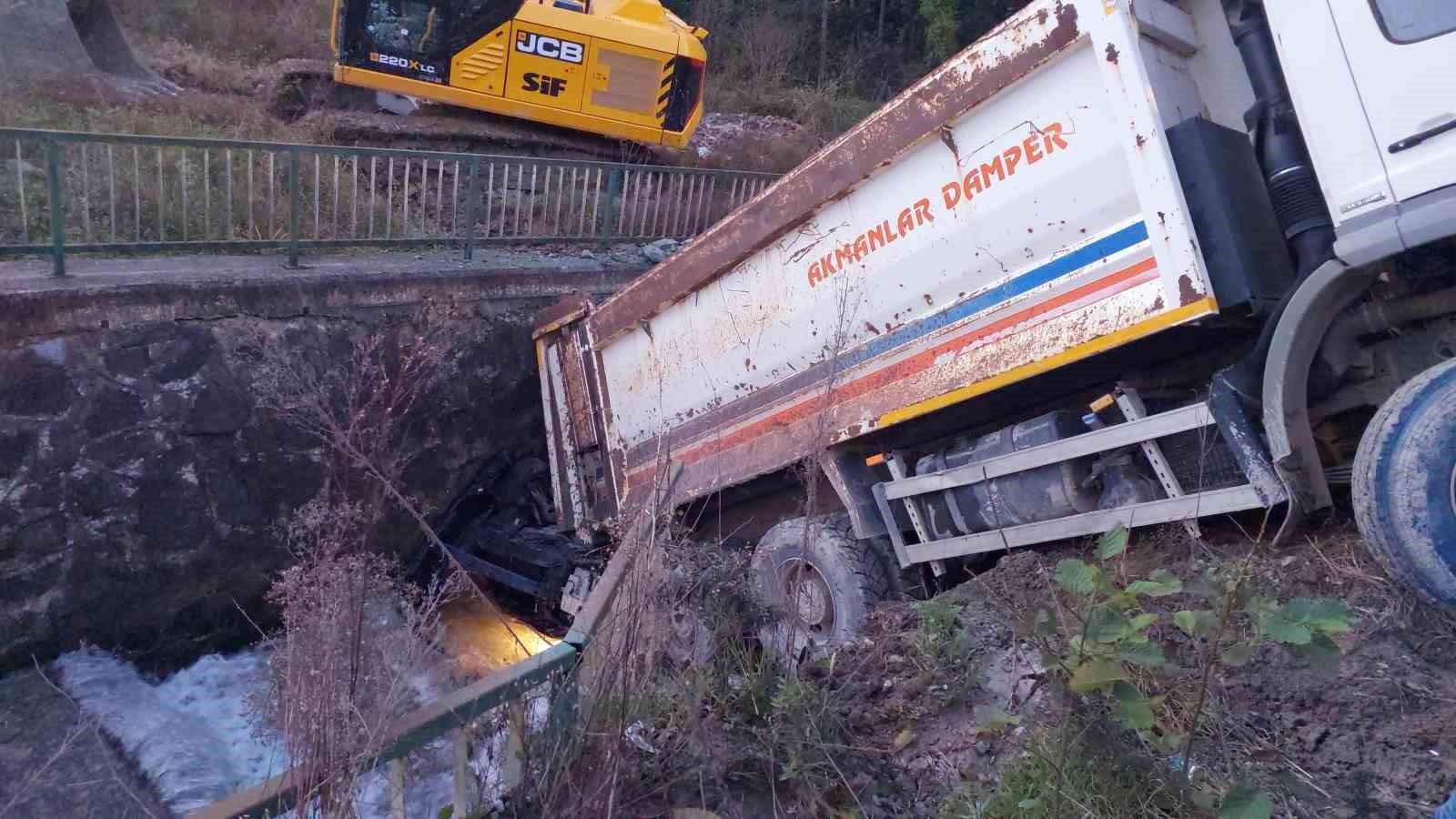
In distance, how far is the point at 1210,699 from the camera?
281 cm

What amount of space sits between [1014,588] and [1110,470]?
1.84ft

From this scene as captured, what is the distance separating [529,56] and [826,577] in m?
7.46

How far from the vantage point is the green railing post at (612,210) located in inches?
337

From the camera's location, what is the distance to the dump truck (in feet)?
9.91

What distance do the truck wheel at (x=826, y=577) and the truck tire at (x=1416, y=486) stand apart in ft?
6.30

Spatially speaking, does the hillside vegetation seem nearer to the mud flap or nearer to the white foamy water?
the white foamy water

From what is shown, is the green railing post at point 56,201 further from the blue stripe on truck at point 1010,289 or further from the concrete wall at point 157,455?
the blue stripe on truck at point 1010,289

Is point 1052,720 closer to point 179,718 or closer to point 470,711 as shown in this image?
point 470,711

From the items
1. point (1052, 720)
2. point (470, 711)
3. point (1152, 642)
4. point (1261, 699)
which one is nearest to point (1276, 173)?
point (1261, 699)

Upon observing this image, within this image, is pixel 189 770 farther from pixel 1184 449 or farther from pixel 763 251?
pixel 1184 449

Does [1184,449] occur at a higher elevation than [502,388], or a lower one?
lower

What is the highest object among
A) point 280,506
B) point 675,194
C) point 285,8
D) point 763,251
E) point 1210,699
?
point 285,8

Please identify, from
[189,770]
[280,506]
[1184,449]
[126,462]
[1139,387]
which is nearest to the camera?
[1184,449]

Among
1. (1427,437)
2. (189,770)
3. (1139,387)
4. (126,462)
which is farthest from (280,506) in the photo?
(1427,437)
